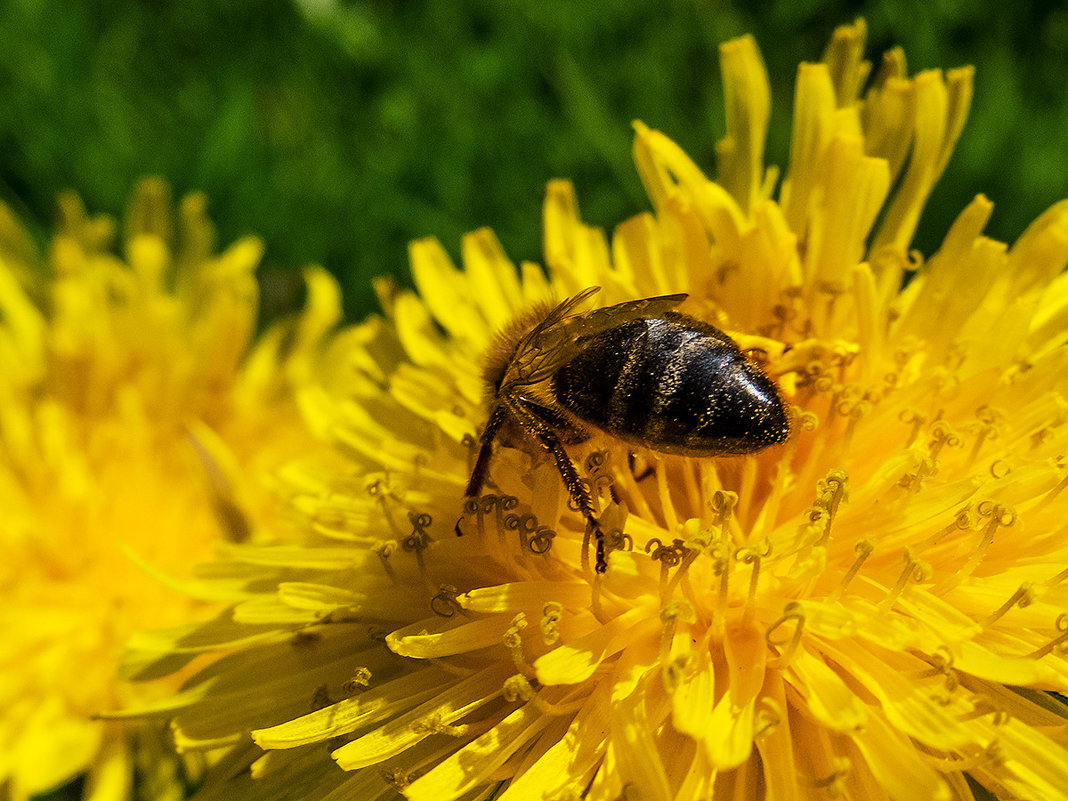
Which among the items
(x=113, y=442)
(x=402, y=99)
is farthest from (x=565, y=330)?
(x=402, y=99)

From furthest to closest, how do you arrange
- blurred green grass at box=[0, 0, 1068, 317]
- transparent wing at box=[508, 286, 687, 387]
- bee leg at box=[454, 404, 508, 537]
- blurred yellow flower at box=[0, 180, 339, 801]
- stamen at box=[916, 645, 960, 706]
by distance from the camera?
blurred green grass at box=[0, 0, 1068, 317], blurred yellow flower at box=[0, 180, 339, 801], bee leg at box=[454, 404, 508, 537], transparent wing at box=[508, 286, 687, 387], stamen at box=[916, 645, 960, 706]

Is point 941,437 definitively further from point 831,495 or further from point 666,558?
point 666,558

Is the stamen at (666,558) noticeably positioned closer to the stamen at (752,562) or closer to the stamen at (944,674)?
the stamen at (752,562)

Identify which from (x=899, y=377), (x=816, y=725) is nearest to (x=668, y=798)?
(x=816, y=725)

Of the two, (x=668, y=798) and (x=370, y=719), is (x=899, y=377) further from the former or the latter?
(x=370, y=719)

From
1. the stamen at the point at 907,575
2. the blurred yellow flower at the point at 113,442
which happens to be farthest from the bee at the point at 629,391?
the blurred yellow flower at the point at 113,442

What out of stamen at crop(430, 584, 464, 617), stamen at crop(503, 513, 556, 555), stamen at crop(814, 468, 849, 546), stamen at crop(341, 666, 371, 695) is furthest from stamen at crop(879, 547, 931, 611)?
stamen at crop(341, 666, 371, 695)

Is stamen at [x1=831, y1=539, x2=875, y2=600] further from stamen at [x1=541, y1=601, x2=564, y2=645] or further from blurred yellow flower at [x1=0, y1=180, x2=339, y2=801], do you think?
blurred yellow flower at [x1=0, y1=180, x2=339, y2=801]
